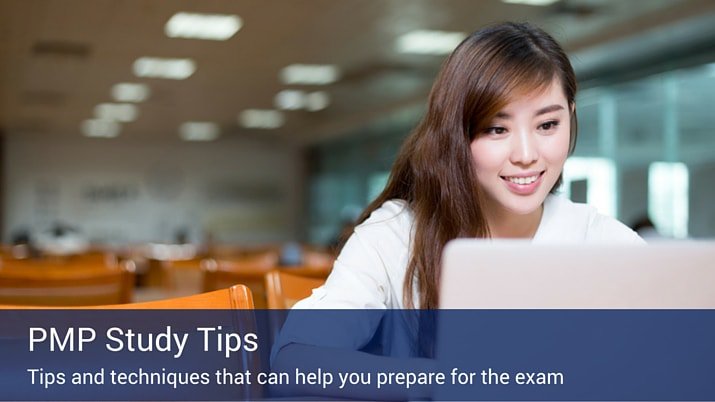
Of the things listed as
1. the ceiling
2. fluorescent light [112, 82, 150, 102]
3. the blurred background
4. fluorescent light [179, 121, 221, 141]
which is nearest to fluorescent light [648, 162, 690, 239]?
the blurred background

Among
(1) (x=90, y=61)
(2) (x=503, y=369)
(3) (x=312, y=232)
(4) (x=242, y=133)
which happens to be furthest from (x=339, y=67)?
(2) (x=503, y=369)

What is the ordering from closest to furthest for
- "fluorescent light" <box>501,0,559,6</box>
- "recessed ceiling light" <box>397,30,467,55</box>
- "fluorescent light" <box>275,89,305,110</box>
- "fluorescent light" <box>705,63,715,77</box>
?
"fluorescent light" <box>501,0,559,6</box>
"fluorescent light" <box>705,63,715,77</box>
"recessed ceiling light" <box>397,30,467,55</box>
"fluorescent light" <box>275,89,305,110</box>

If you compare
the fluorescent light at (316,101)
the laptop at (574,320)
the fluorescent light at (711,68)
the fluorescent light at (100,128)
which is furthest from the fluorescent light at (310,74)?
the laptop at (574,320)

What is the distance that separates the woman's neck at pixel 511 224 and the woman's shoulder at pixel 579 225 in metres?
0.02

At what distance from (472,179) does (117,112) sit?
42.6 ft

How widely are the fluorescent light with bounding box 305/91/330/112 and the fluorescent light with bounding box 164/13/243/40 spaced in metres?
3.59

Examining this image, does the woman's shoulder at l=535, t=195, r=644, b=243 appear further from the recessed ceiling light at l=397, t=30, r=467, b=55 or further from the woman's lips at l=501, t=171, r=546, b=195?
the recessed ceiling light at l=397, t=30, r=467, b=55

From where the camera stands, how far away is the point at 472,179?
1.21m

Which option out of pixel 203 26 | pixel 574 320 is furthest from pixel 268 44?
pixel 574 320

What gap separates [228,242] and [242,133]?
97.5 inches

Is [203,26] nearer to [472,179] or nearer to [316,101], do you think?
[316,101]

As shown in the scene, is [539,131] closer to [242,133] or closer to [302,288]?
[302,288]

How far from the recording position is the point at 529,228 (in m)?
1.32

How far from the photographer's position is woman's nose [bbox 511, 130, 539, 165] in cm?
115
